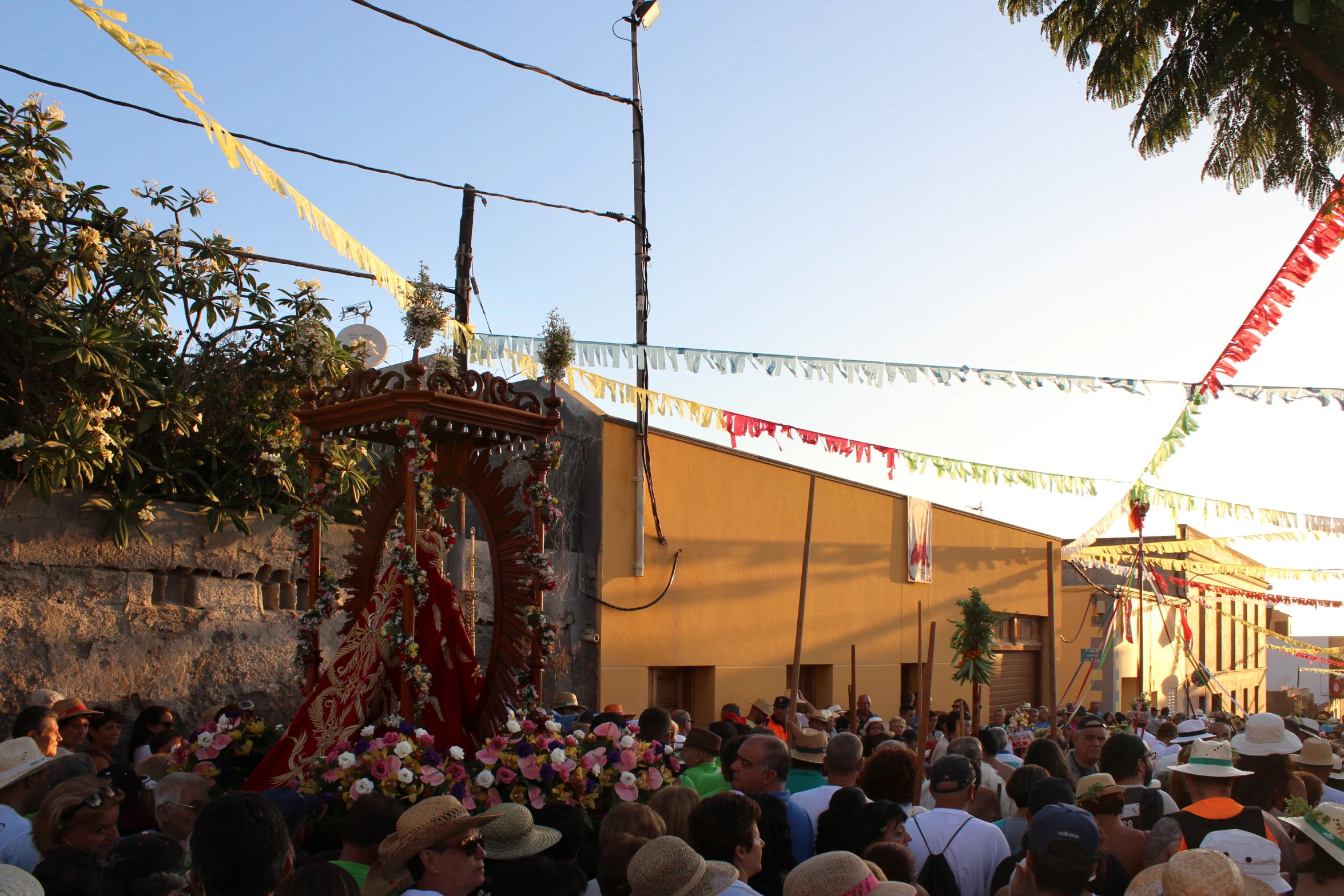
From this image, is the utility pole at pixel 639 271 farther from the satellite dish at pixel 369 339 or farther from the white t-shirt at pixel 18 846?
the white t-shirt at pixel 18 846

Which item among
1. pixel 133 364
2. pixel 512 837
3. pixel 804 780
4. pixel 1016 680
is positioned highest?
pixel 133 364

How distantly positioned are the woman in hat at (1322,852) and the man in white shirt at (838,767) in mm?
1981

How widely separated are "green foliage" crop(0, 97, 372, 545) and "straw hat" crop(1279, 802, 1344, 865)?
6.56 m

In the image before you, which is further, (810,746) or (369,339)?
(369,339)


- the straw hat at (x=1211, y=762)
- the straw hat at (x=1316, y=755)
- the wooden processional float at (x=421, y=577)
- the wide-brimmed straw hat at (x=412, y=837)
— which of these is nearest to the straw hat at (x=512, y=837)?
the wide-brimmed straw hat at (x=412, y=837)

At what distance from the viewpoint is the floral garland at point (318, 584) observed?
7.23 meters

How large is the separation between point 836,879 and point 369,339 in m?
8.70

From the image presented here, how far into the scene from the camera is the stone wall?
26.3ft

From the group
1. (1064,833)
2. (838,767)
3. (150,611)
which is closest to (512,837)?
(838,767)

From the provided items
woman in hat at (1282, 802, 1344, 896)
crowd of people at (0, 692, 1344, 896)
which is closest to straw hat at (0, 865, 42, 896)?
crowd of people at (0, 692, 1344, 896)

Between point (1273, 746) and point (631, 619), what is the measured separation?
8.68m

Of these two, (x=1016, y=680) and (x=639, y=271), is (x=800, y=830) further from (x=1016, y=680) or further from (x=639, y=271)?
(x=1016, y=680)

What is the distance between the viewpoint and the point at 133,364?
834 centimetres

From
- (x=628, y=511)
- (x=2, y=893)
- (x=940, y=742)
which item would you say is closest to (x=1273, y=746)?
(x=940, y=742)
